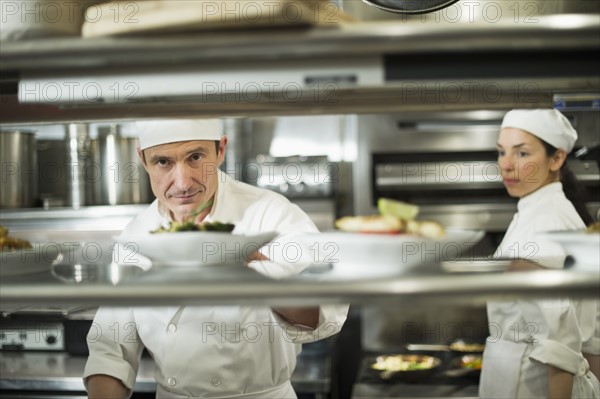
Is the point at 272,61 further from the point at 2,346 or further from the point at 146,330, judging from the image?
the point at 2,346

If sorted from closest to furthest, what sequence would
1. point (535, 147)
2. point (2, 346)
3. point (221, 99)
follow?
point (221, 99)
point (535, 147)
point (2, 346)

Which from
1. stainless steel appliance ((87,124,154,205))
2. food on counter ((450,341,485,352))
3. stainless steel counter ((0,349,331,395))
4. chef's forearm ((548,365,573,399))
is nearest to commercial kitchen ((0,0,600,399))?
stainless steel counter ((0,349,331,395))

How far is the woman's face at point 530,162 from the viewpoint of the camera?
1.59 m

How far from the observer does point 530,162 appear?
5.26 feet

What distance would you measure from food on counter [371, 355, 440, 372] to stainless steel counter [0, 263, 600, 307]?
141 cm

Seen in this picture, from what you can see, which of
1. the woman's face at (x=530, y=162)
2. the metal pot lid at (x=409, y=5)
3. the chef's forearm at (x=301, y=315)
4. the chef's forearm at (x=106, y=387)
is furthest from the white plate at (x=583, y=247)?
the chef's forearm at (x=106, y=387)

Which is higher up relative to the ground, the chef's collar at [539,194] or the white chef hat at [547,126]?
the white chef hat at [547,126]

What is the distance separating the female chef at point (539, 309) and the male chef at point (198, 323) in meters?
0.40

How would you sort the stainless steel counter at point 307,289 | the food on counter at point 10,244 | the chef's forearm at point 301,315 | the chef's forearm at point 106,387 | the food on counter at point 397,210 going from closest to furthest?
the stainless steel counter at point 307,289 < the food on counter at point 397,210 < the food on counter at point 10,244 < the chef's forearm at point 301,315 < the chef's forearm at point 106,387

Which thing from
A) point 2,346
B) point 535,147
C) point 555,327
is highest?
point 535,147

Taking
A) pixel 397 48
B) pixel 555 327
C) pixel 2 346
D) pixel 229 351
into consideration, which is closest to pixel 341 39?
pixel 397 48

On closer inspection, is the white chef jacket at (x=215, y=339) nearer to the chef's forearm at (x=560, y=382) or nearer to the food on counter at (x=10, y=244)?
the food on counter at (x=10, y=244)

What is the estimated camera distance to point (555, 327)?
1.52m

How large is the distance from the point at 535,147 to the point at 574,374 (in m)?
0.50
